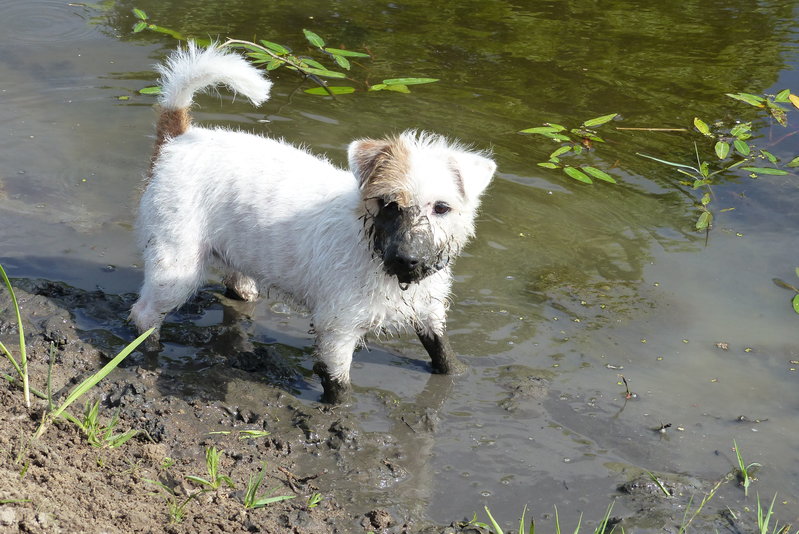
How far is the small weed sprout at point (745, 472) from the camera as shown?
470cm

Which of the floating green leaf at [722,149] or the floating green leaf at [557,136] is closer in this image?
the floating green leaf at [722,149]

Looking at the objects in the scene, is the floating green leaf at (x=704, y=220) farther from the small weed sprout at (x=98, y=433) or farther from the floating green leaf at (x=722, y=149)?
the small weed sprout at (x=98, y=433)

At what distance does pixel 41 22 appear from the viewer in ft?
34.4

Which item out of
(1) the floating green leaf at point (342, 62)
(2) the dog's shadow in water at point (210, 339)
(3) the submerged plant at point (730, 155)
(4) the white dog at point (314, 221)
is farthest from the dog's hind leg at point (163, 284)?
(3) the submerged plant at point (730, 155)

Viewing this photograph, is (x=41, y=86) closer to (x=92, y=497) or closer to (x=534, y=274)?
(x=534, y=274)

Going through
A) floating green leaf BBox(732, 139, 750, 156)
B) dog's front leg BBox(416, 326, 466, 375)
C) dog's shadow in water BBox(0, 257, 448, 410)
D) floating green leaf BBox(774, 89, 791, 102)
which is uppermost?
floating green leaf BBox(774, 89, 791, 102)

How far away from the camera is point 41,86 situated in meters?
9.29

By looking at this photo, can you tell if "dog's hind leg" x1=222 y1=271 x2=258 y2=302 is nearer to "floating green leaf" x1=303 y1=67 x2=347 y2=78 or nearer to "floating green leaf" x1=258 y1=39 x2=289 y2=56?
"floating green leaf" x1=303 y1=67 x2=347 y2=78

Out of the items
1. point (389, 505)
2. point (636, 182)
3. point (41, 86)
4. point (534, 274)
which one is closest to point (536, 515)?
point (389, 505)

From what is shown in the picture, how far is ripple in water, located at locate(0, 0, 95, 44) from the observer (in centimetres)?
1019

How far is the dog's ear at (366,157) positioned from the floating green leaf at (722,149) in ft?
14.7

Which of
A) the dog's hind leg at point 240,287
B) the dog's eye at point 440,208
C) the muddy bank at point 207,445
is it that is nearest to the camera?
the muddy bank at point 207,445

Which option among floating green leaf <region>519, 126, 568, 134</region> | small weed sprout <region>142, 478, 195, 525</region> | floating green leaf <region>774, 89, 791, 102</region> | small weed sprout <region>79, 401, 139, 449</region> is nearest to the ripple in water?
floating green leaf <region>519, 126, 568, 134</region>

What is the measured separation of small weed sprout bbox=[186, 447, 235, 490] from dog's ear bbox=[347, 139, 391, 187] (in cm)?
163
